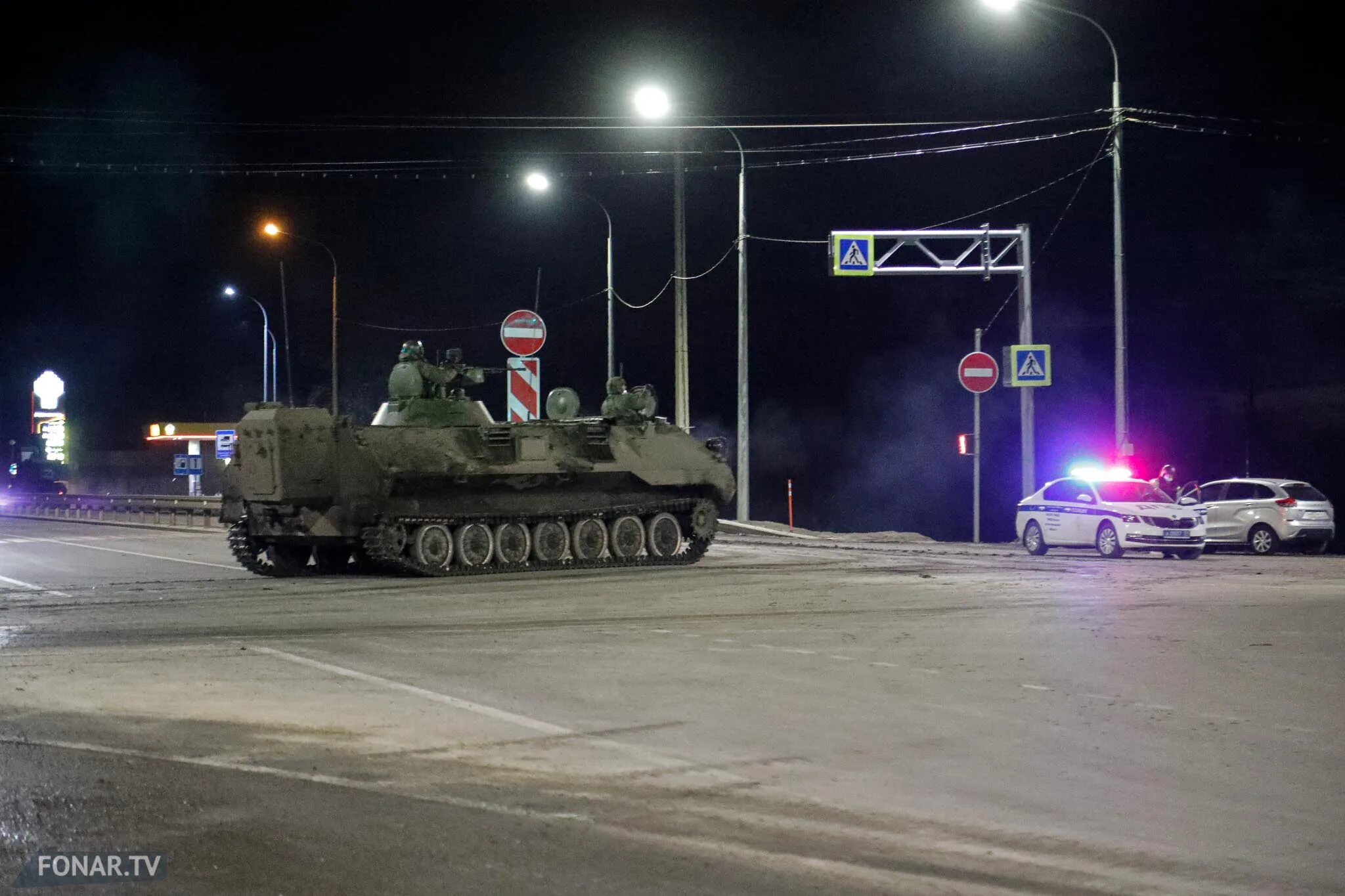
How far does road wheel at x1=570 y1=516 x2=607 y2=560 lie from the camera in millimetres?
22797

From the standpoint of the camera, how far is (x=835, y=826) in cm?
655

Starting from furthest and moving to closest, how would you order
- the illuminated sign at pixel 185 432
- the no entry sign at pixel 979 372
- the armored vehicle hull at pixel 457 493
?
the illuminated sign at pixel 185 432 → the no entry sign at pixel 979 372 → the armored vehicle hull at pixel 457 493

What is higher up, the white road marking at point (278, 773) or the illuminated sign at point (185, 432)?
the illuminated sign at point (185, 432)

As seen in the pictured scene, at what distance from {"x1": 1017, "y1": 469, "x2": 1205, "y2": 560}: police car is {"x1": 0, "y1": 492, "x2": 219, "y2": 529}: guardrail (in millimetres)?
18209

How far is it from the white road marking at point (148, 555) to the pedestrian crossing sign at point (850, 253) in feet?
41.5

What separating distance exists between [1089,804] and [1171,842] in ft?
2.25

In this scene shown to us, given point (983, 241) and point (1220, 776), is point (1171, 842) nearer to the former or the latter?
point (1220, 776)

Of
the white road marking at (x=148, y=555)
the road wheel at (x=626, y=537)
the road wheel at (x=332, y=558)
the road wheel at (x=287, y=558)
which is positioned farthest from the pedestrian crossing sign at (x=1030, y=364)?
the white road marking at (x=148, y=555)

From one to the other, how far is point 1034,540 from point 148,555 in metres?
14.9

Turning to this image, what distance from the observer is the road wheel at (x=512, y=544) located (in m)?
22.0

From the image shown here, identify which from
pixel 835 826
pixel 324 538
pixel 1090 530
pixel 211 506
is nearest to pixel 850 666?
pixel 835 826

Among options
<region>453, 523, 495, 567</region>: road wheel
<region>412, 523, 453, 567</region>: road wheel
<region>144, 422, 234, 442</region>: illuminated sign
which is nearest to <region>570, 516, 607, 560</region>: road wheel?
<region>453, 523, 495, 567</region>: road wheel

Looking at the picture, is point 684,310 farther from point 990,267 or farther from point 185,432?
point 185,432

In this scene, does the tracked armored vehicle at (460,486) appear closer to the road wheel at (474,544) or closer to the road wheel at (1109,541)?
the road wheel at (474,544)
